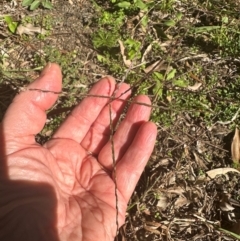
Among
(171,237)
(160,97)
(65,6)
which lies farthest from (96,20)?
(171,237)

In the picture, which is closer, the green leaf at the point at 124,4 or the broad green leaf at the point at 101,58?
the broad green leaf at the point at 101,58

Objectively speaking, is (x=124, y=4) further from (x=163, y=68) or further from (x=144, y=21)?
(x=163, y=68)

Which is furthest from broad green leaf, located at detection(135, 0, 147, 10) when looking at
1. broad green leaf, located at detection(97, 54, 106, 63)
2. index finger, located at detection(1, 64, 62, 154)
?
index finger, located at detection(1, 64, 62, 154)

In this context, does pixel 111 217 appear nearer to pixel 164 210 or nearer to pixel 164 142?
pixel 164 210

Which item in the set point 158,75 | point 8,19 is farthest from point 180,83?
point 8,19

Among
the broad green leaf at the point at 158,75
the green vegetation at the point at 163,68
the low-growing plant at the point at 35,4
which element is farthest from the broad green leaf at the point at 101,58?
the low-growing plant at the point at 35,4

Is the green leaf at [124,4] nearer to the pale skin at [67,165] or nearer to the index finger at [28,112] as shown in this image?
the pale skin at [67,165]

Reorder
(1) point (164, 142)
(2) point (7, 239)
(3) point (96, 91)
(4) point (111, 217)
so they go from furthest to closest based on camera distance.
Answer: (1) point (164, 142) < (3) point (96, 91) < (4) point (111, 217) < (2) point (7, 239)

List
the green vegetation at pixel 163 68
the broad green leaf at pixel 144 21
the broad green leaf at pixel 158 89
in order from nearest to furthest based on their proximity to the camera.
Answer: the green vegetation at pixel 163 68
the broad green leaf at pixel 158 89
the broad green leaf at pixel 144 21
